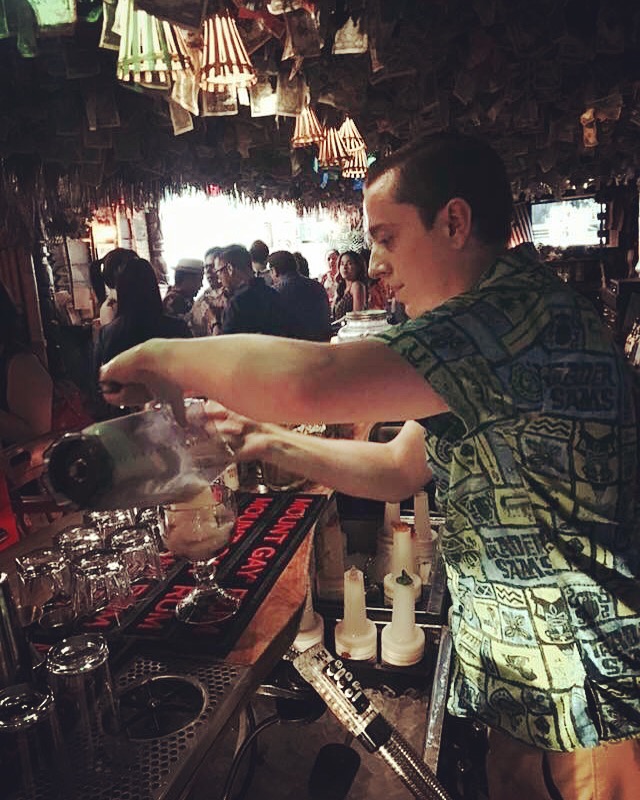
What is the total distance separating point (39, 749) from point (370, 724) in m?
0.60

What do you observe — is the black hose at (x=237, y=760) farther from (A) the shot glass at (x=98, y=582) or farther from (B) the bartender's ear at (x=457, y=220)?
(B) the bartender's ear at (x=457, y=220)

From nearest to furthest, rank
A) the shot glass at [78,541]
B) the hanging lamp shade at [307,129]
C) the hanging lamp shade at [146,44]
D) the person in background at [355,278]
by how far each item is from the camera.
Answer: the shot glass at [78,541]
the hanging lamp shade at [146,44]
the hanging lamp shade at [307,129]
the person in background at [355,278]

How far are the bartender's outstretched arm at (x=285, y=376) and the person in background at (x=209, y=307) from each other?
Answer: 5.23m

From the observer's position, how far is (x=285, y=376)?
3.33 feet

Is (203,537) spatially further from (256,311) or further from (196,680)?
(256,311)

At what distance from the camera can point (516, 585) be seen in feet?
4.04

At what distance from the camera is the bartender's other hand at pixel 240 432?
1476mm

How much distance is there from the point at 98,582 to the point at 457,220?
3.49 feet

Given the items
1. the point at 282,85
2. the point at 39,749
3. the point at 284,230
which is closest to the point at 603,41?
the point at 282,85

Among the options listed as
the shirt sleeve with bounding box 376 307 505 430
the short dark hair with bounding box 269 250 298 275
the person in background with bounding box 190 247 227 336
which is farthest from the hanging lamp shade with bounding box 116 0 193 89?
the person in background with bounding box 190 247 227 336

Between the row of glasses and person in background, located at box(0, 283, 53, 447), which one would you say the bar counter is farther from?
person in background, located at box(0, 283, 53, 447)

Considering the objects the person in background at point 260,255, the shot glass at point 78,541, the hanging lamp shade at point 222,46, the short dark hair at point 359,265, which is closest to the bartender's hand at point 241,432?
the shot glass at point 78,541

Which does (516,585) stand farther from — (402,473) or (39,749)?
(39,749)

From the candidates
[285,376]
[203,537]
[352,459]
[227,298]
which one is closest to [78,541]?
[203,537]
